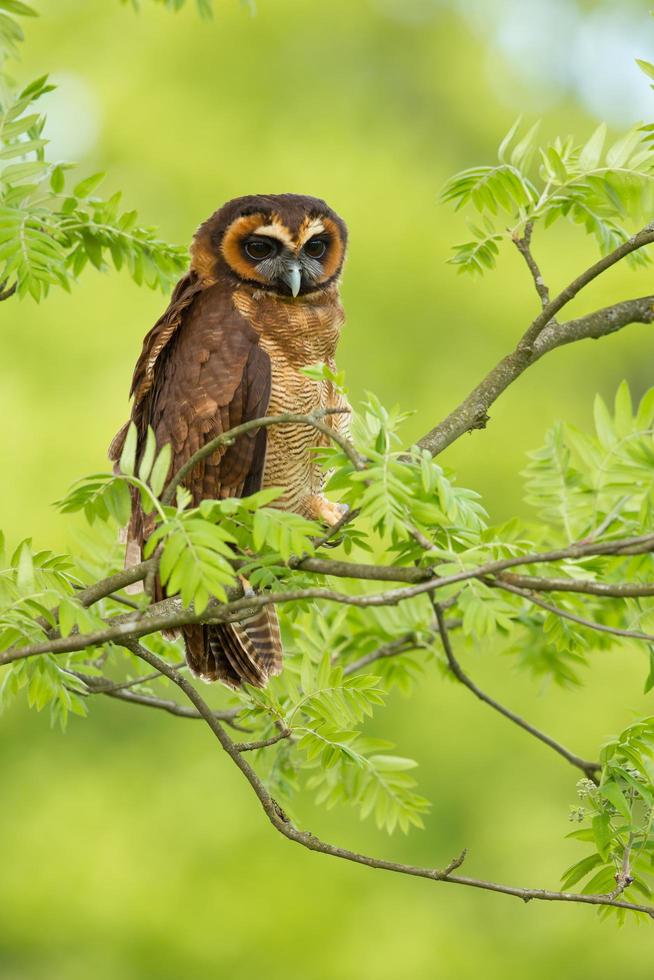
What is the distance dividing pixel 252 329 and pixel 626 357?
723cm

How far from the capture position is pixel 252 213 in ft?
12.5

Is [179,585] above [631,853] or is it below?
above

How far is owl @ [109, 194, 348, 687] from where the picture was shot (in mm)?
3348

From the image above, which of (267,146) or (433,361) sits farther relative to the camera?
(267,146)

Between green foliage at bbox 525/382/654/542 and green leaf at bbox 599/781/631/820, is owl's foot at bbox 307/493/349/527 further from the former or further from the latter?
green leaf at bbox 599/781/631/820

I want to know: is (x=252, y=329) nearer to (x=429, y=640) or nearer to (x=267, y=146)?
(x=429, y=640)

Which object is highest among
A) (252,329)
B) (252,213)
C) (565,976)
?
(252,213)

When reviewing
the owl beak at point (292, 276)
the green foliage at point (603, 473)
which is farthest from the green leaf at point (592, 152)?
the owl beak at point (292, 276)

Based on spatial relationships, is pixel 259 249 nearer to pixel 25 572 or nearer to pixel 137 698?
pixel 137 698

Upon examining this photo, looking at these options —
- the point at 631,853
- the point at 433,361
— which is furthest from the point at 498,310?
the point at 631,853

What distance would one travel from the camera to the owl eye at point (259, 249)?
3.78 meters

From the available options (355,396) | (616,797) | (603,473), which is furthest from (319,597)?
(355,396)

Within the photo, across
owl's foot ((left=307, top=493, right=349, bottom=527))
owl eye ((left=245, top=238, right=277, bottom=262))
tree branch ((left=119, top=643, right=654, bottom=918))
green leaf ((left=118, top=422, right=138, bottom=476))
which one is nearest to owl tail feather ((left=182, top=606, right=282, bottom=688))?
owl's foot ((left=307, top=493, right=349, bottom=527))

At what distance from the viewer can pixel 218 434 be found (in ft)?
11.0
